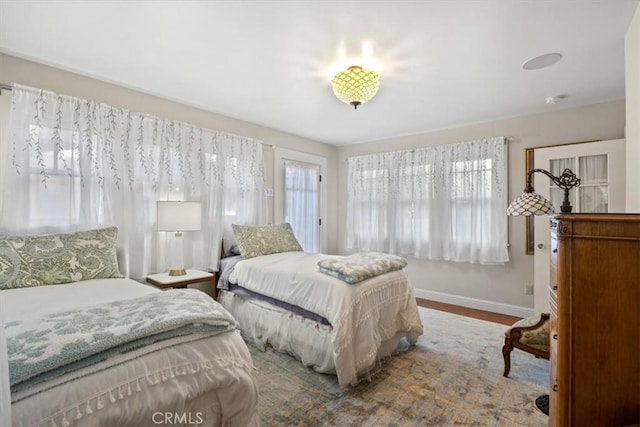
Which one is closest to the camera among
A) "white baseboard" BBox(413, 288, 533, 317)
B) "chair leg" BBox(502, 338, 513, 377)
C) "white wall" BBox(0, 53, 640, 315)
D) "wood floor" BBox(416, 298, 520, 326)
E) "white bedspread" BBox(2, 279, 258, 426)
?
"white bedspread" BBox(2, 279, 258, 426)

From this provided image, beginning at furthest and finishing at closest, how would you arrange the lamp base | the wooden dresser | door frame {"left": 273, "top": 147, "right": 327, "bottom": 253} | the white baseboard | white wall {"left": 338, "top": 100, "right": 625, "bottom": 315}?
door frame {"left": 273, "top": 147, "right": 327, "bottom": 253}, the white baseboard, white wall {"left": 338, "top": 100, "right": 625, "bottom": 315}, the lamp base, the wooden dresser

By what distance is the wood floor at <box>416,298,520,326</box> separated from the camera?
3.35 metres

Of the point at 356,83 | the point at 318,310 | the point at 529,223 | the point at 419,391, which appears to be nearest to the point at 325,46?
the point at 356,83

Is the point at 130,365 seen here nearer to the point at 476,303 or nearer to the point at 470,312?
the point at 470,312

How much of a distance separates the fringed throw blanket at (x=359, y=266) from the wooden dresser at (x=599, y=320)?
122 cm

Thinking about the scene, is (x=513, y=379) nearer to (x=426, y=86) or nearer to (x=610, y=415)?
(x=610, y=415)

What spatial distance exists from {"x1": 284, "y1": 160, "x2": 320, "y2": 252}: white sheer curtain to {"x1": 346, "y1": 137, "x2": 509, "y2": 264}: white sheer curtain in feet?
2.02

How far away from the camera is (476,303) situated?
12.4 ft

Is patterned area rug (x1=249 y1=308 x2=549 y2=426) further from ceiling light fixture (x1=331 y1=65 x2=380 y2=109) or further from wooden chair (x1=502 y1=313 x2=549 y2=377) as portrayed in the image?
ceiling light fixture (x1=331 y1=65 x2=380 y2=109)

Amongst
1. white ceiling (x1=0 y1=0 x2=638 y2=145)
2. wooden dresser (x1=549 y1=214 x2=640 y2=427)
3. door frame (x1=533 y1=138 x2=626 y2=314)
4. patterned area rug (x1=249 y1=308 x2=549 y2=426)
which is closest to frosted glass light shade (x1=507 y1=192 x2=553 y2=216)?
wooden dresser (x1=549 y1=214 x2=640 y2=427)

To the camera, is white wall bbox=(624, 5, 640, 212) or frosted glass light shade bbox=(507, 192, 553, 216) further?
frosted glass light shade bbox=(507, 192, 553, 216)

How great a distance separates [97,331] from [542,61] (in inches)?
129

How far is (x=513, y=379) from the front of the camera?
6.98ft

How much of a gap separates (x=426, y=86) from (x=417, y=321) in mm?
2189
